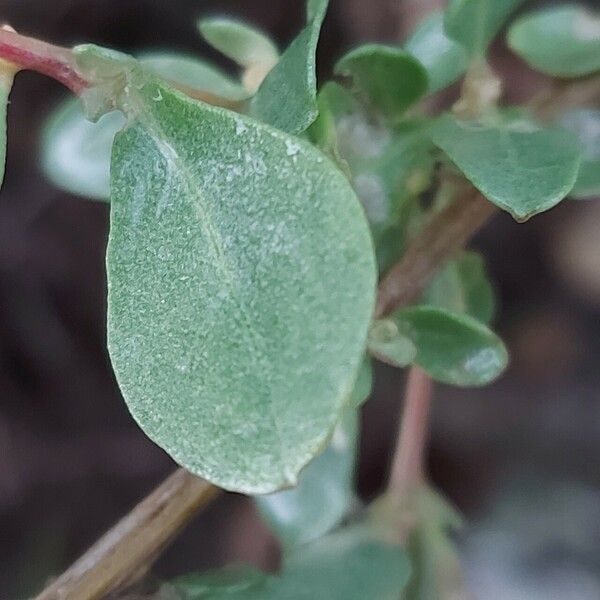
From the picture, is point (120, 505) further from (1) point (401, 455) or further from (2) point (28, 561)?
(1) point (401, 455)

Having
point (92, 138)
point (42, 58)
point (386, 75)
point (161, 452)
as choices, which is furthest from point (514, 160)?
point (161, 452)

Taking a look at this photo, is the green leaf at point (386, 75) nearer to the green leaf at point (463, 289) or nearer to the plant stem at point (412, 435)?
the green leaf at point (463, 289)

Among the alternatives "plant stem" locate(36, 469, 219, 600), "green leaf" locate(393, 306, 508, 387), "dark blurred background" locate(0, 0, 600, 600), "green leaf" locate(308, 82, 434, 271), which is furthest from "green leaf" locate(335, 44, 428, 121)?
"dark blurred background" locate(0, 0, 600, 600)

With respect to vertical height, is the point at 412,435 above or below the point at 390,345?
below

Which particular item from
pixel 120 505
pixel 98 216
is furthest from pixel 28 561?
pixel 98 216

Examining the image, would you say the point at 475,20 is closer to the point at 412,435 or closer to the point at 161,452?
the point at 412,435

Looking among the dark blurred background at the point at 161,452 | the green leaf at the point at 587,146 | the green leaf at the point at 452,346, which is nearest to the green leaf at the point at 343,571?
the green leaf at the point at 452,346
